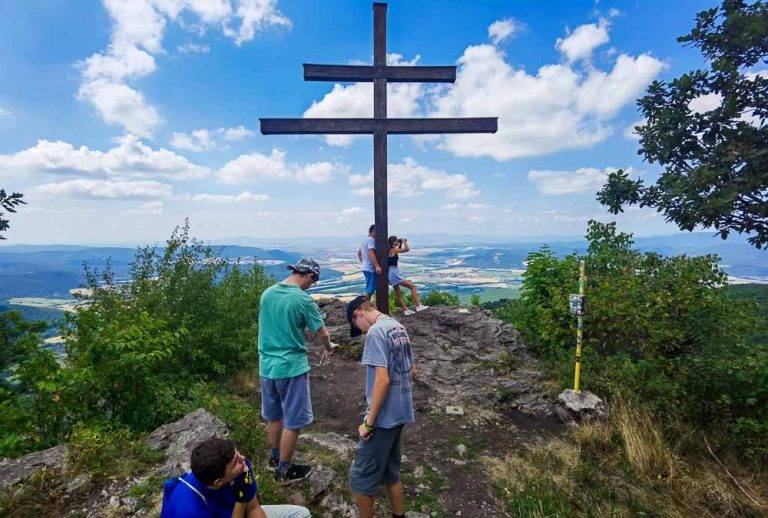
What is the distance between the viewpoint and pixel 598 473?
14.6 ft

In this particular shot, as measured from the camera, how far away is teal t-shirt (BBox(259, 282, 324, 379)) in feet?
12.5

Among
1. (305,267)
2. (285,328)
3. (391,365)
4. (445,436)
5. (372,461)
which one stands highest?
(305,267)

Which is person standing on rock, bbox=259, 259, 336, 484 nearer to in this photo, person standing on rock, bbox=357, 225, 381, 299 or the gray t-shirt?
the gray t-shirt

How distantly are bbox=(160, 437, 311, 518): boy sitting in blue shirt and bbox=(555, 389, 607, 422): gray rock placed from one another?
4741 mm

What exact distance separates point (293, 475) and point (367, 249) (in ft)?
17.3

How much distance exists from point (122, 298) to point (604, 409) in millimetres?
7916

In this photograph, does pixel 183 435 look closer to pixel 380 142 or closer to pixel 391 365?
pixel 391 365

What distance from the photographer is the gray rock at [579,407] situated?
555cm

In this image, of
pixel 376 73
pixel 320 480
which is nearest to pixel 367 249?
pixel 376 73

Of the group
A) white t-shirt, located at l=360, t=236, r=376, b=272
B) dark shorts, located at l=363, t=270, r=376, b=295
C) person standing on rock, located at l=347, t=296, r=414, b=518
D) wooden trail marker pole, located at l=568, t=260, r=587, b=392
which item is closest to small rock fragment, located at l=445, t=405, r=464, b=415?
wooden trail marker pole, located at l=568, t=260, r=587, b=392

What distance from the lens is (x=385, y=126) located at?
8359mm

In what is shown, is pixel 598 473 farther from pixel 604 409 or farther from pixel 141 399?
pixel 141 399

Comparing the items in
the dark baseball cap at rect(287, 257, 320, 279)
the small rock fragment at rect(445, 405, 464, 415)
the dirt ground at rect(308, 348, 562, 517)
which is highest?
the dark baseball cap at rect(287, 257, 320, 279)

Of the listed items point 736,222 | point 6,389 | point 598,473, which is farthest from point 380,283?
point 736,222
